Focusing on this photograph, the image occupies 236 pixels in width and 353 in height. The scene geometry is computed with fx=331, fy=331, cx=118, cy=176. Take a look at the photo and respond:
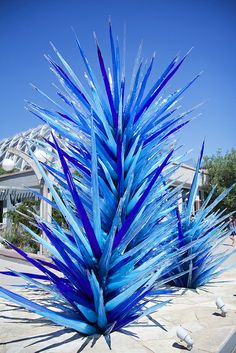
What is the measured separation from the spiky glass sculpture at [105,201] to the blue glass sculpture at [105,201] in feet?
0.03

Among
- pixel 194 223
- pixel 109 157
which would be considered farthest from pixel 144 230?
pixel 194 223

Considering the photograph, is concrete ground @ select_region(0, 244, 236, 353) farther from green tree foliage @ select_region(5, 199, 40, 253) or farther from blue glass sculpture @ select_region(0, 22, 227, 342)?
green tree foliage @ select_region(5, 199, 40, 253)

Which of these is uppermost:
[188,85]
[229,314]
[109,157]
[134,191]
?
[188,85]

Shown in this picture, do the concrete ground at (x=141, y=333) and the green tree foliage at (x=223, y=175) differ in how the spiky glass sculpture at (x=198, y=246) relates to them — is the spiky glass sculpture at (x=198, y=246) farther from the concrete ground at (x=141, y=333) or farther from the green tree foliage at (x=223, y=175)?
the green tree foliage at (x=223, y=175)

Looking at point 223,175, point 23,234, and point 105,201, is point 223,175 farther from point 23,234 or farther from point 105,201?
point 105,201

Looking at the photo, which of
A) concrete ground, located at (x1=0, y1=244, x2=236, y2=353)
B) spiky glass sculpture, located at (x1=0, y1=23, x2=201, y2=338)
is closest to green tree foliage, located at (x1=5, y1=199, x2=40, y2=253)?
concrete ground, located at (x1=0, y1=244, x2=236, y2=353)

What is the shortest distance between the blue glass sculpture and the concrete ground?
6.6 inches

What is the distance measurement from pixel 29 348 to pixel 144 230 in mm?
2035

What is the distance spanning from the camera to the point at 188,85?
4.44 meters

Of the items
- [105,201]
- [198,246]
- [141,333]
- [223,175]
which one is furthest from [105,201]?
[223,175]

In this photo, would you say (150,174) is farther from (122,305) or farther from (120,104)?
(122,305)

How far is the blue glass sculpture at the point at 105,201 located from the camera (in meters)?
3.28

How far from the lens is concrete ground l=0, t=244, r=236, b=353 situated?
3.09m

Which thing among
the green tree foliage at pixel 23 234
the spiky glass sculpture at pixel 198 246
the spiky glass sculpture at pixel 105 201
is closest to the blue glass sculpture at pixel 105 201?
the spiky glass sculpture at pixel 105 201
